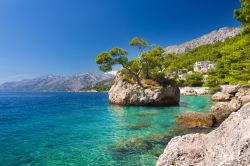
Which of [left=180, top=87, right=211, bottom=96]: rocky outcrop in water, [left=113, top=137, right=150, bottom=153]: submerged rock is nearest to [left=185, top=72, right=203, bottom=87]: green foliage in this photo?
[left=180, top=87, right=211, bottom=96]: rocky outcrop in water

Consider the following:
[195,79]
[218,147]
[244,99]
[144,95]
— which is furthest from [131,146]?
[195,79]

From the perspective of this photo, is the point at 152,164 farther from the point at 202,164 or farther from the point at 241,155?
the point at 241,155

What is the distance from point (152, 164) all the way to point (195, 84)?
3436 inches

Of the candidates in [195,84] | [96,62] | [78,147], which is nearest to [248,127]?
[78,147]

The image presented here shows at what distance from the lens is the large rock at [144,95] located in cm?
3725

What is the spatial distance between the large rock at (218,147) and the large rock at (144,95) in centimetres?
3168

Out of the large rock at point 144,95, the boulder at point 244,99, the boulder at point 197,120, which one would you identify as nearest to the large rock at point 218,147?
the boulder at point 197,120

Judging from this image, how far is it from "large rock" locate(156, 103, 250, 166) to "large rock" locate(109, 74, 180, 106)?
3168 centimetres

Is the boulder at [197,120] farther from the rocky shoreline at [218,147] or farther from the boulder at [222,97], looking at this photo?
the boulder at [222,97]

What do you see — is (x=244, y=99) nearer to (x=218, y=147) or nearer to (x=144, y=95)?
(x=144, y=95)

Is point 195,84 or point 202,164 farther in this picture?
point 195,84

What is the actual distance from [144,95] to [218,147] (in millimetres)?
33369

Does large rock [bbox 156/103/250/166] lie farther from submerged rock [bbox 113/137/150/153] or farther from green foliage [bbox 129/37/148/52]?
green foliage [bbox 129/37/148/52]

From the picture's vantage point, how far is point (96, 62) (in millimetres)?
39469
